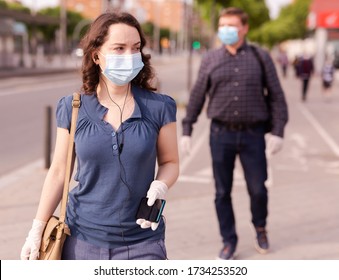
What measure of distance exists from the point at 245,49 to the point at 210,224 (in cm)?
192

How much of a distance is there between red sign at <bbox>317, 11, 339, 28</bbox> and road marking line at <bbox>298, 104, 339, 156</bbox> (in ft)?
58.2

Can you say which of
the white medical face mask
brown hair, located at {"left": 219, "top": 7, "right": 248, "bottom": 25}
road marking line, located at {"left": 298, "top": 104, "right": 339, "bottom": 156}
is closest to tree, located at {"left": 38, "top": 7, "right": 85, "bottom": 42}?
road marking line, located at {"left": 298, "top": 104, "right": 339, "bottom": 156}

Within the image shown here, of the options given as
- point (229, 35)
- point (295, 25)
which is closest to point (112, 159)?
point (229, 35)

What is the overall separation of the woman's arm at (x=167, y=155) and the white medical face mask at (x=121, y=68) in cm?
25

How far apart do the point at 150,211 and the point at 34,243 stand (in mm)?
454

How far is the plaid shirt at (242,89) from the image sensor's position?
187 inches

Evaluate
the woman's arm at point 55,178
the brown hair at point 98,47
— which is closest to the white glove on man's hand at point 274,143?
the brown hair at point 98,47

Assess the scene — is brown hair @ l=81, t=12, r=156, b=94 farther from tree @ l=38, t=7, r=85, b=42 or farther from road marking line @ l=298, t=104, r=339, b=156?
tree @ l=38, t=7, r=85, b=42

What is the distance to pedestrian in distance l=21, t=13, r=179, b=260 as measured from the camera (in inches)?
96.7

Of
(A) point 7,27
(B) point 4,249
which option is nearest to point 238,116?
(B) point 4,249

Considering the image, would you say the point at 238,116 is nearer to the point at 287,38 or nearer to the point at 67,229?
the point at 67,229

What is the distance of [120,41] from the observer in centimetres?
252

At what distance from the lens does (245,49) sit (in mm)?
4863
